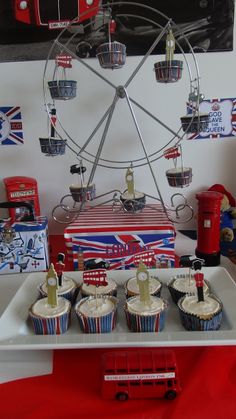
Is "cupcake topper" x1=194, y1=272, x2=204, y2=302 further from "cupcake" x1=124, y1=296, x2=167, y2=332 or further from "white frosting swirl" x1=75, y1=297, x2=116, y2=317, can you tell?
"white frosting swirl" x1=75, y1=297, x2=116, y2=317

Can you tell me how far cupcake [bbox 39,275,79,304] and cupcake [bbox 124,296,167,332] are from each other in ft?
0.50

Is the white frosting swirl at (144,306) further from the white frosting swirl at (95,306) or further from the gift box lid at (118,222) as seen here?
the gift box lid at (118,222)

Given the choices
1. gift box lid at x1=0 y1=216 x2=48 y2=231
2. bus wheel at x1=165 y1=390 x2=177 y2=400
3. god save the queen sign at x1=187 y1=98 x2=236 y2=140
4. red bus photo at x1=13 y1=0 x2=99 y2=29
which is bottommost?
bus wheel at x1=165 y1=390 x2=177 y2=400

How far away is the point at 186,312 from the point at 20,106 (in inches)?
36.6

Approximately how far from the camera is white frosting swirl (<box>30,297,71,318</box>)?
2.21 ft

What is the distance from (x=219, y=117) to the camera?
4.01 ft

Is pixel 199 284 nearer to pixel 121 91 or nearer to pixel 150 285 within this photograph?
pixel 150 285

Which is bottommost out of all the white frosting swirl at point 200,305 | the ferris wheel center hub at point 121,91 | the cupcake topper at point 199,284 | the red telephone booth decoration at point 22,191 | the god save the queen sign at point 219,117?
the white frosting swirl at point 200,305

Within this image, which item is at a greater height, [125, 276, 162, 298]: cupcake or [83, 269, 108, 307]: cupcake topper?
[83, 269, 108, 307]: cupcake topper

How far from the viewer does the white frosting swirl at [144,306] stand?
2.19 ft

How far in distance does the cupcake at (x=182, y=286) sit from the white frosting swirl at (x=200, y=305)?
0.03m

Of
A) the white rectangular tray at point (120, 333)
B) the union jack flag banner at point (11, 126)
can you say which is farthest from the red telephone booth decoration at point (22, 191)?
the white rectangular tray at point (120, 333)

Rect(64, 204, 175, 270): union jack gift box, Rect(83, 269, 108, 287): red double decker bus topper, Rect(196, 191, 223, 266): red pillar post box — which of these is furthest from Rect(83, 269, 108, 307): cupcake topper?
Rect(196, 191, 223, 266): red pillar post box

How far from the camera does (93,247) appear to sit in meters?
0.97
